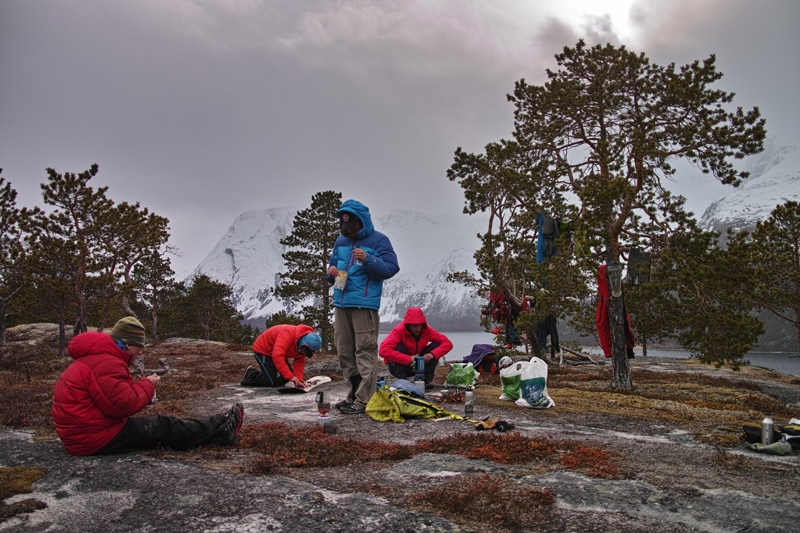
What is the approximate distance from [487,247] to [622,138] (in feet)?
15.8

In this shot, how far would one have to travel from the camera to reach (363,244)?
7.62 metres

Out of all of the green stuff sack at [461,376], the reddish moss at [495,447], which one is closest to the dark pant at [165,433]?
the reddish moss at [495,447]

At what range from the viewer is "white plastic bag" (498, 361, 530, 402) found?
8.54m

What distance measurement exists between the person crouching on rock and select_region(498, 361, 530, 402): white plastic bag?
12.2 ft

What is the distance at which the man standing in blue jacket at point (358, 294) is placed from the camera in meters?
7.20

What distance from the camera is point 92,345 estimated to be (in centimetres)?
435

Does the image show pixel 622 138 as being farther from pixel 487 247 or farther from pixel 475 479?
pixel 475 479

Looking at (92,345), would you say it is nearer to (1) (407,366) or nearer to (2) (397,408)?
(2) (397,408)

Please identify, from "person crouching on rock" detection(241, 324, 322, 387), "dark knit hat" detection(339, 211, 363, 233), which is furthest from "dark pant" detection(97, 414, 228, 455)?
"person crouching on rock" detection(241, 324, 322, 387)

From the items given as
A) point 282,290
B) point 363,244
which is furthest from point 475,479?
point 282,290

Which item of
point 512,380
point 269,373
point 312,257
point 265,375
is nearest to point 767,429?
point 512,380

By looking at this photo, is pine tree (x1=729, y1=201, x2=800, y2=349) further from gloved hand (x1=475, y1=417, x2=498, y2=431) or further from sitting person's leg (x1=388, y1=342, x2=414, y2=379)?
gloved hand (x1=475, y1=417, x2=498, y2=431)

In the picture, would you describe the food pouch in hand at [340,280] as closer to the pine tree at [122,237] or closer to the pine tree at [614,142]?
the pine tree at [614,142]

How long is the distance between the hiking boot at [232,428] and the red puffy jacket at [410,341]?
13.6 feet
